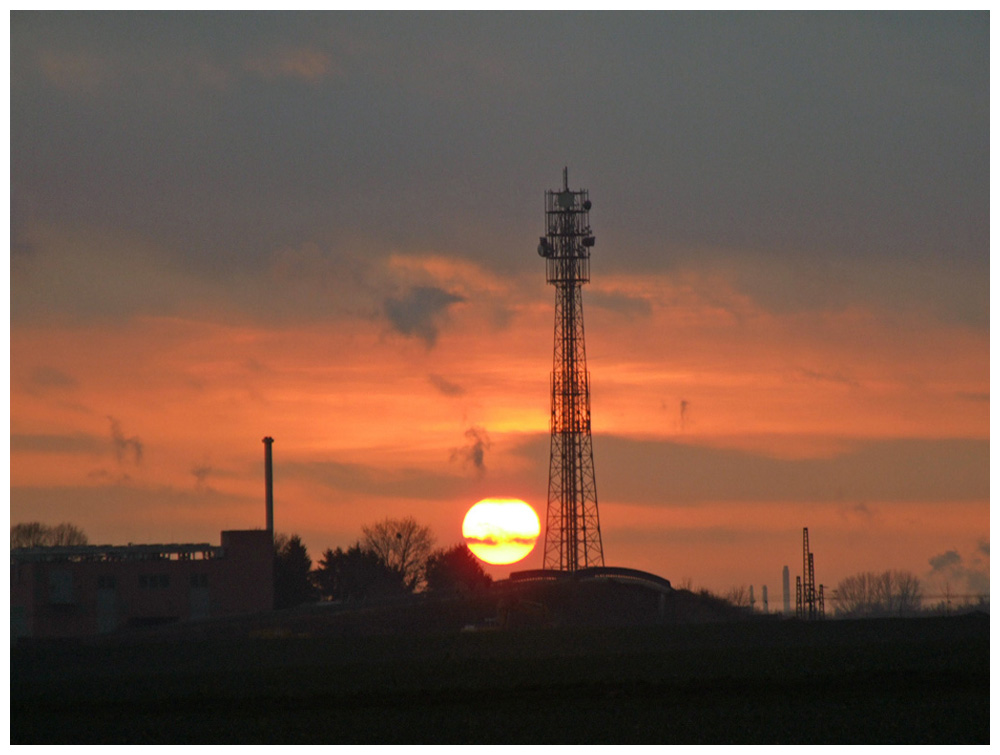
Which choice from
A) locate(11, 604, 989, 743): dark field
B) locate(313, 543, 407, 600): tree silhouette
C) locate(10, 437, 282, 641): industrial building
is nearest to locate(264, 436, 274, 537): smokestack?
locate(10, 437, 282, 641): industrial building

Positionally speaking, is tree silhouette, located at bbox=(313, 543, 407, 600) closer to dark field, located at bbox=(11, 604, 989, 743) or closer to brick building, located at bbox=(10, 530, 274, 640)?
brick building, located at bbox=(10, 530, 274, 640)

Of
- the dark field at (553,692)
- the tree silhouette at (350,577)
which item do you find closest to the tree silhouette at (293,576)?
the tree silhouette at (350,577)

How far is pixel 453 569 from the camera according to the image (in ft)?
443

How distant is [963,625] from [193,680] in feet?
108

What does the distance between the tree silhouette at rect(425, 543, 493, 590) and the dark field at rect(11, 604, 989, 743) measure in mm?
66532

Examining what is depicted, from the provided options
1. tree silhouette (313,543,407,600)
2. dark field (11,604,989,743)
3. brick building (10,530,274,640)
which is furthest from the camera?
tree silhouette (313,543,407,600)

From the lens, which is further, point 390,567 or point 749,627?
point 390,567

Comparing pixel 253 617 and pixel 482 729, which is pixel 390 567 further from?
pixel 482 729

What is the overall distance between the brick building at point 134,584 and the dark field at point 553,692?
39600 mm

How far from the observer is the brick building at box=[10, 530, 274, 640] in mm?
104438

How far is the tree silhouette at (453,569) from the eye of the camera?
5251 inches

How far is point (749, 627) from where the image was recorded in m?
→ 69.8

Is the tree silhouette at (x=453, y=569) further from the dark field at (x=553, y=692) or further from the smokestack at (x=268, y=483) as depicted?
the dark field at (x=553, y=692)

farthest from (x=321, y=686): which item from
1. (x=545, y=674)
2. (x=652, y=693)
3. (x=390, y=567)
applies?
(x=390, y=567)
